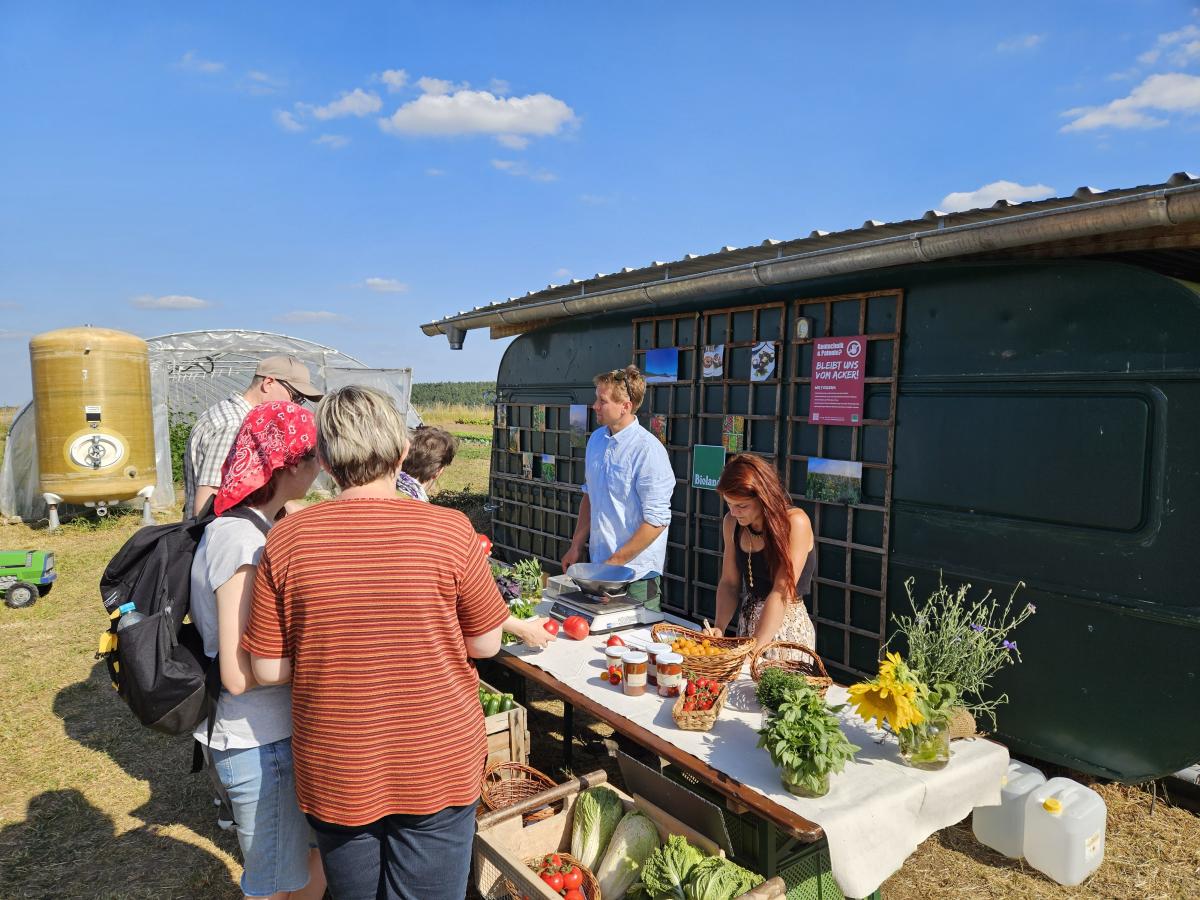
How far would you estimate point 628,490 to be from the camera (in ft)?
14.5

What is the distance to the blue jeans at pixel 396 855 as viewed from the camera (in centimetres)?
198

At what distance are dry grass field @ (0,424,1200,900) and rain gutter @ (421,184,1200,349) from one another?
3.05m

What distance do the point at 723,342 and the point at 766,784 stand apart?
4.11 meters

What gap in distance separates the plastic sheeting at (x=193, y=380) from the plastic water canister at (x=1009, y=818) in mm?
11909

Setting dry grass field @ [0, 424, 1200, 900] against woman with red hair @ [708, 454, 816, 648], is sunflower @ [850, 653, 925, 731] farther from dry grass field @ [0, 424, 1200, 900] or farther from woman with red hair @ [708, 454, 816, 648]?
dry grass field @ [0, 424, 1200, 900]

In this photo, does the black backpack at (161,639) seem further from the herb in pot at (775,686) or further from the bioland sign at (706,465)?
the bioland sign at (706,465)

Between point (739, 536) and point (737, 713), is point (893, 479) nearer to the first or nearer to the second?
point (739, 536)

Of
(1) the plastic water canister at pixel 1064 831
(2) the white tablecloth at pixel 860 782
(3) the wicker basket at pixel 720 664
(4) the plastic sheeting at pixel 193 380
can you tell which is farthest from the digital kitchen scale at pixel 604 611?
(4) the plastic sheeting at pixel 193 380

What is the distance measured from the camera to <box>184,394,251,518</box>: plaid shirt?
154 inches

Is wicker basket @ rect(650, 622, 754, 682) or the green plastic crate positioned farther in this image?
wicker basket @ rect(650, 622, 754, 682)

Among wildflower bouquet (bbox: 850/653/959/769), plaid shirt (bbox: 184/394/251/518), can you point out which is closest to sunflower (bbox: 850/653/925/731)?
wildflower bouquet (bbox: 850/653/959/769)

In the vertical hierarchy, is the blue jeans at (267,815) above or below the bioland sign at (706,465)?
below

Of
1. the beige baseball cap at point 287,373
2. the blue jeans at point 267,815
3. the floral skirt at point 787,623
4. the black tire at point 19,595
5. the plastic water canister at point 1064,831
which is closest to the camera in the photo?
the blue jeans at point 267,815

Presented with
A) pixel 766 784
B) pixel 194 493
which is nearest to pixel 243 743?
pixel 766 784
